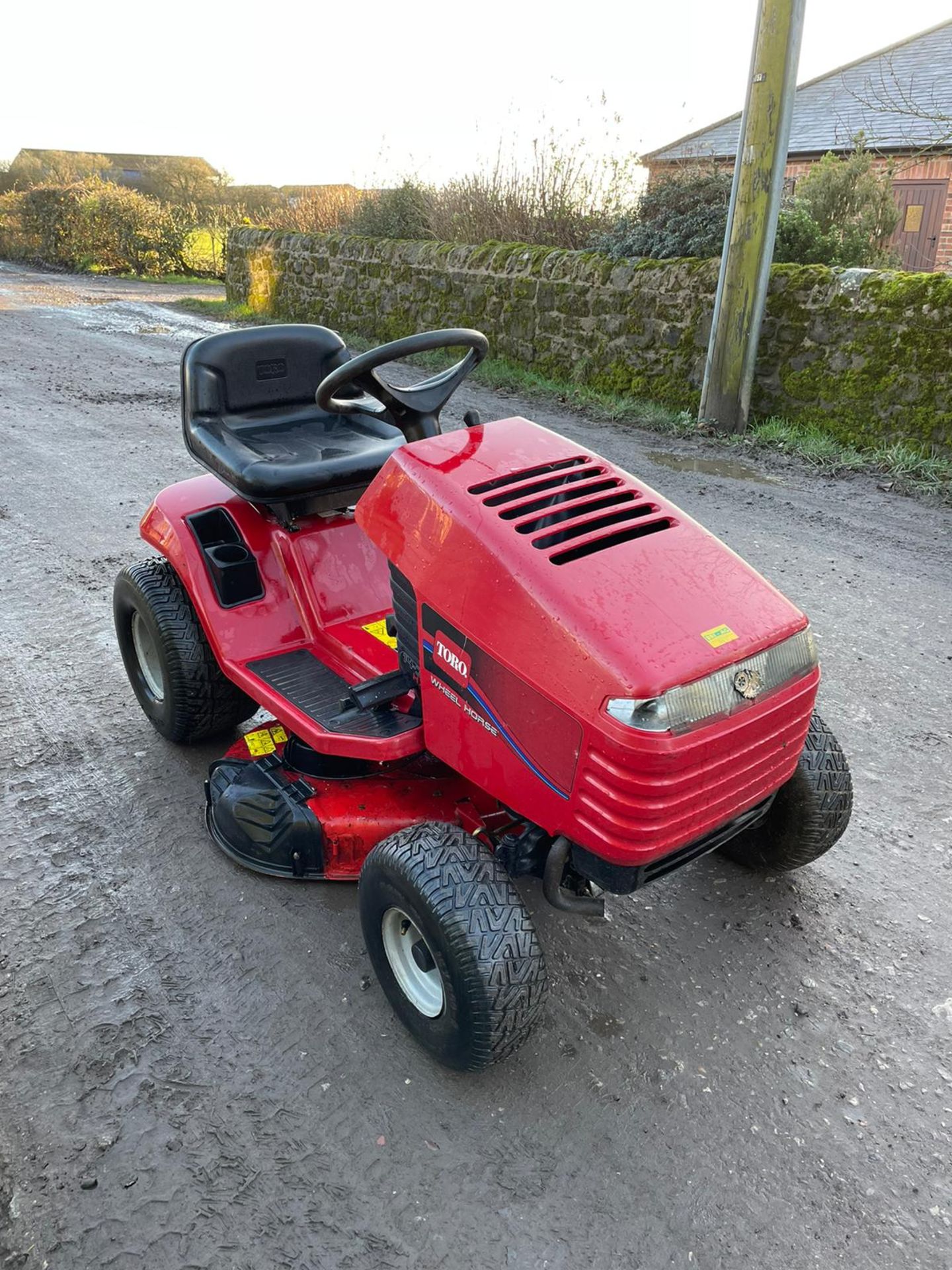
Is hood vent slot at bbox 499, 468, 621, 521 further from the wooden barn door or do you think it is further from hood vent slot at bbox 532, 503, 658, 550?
the wooden barn door

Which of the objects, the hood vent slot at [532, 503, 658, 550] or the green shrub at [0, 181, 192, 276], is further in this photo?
the green shrub at [0, 181, 192, 276]

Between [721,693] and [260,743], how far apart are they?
149 cm

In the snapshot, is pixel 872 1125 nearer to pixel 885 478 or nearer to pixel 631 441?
pixel 885 478

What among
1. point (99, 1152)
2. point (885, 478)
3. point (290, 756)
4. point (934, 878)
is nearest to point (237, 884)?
point (290, 756)

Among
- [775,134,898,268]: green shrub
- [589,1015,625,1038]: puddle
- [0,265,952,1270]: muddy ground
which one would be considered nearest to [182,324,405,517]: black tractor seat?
[0,265,952,1270]: muddy ground

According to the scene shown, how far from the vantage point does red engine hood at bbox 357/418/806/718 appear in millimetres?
1854

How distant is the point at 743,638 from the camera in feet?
6.31

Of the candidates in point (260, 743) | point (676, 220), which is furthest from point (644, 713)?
point (676, 220)

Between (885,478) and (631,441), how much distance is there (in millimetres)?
1774

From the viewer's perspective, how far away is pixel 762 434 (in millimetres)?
6867

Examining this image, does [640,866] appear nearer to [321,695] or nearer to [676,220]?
[321,695]

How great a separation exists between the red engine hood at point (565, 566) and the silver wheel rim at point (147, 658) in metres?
1.28

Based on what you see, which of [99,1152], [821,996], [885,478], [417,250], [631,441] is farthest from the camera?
[417,250]

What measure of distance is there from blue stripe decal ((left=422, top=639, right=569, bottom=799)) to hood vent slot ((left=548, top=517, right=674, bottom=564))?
335 millimetres
